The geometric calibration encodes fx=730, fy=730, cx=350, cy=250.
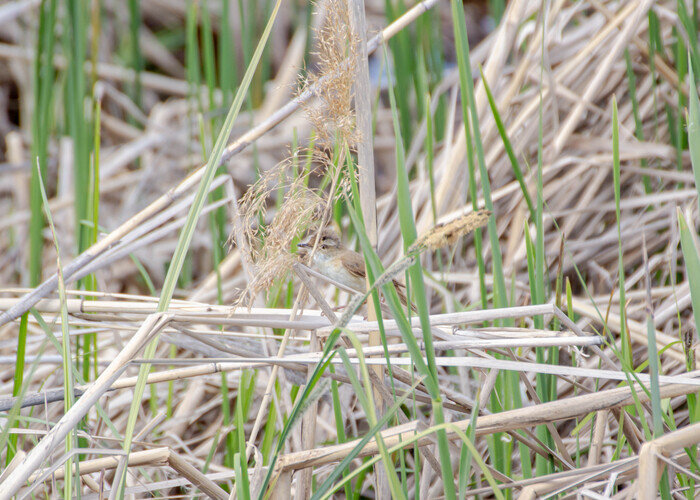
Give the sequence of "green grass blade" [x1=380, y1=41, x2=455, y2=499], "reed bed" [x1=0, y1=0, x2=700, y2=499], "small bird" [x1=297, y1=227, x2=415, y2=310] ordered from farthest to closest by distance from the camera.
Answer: "small bird" [x1=297, y1=227, x2=415, y2=310], "reed bed" [x1=0, y1=0, x2=700, y2=499], "green grass blade" [x1=380, y1=41, x2=455, y2=499]

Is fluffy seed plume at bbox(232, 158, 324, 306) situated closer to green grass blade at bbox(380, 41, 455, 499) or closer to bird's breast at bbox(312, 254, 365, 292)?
green grass blade at bbox(380, 41, 455, 499)

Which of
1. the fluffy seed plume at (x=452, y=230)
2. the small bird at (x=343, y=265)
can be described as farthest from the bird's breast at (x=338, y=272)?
the fluffy seed plume at (x=452, y=230)

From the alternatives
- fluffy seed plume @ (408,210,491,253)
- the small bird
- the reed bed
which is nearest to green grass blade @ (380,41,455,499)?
the reed bed

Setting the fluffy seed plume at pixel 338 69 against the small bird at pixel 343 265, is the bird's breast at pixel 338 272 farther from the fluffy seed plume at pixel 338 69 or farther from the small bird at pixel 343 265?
the fluffy seed plume at pixel 338 69

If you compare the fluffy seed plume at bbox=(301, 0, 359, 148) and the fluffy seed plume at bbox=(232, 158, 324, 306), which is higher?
the fluffy seed plume at bbox=(301, 0, 359, 148)

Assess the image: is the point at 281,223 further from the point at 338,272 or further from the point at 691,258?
the point at 338,272

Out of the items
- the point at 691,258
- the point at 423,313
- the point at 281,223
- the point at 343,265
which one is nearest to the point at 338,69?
the point at 281,223

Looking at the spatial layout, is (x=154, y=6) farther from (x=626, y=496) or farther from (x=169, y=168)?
(x=626, y=496)

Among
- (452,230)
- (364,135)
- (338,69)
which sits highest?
(338,69)
